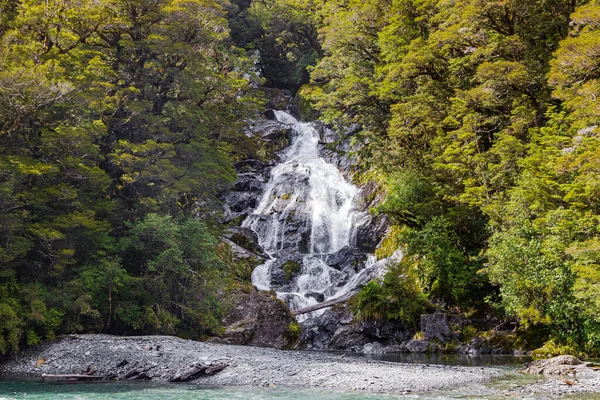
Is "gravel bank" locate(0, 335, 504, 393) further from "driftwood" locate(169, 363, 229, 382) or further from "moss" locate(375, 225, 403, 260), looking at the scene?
"moss" locate(375, 225, 403, 260)

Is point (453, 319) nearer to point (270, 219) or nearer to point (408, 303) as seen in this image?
point (408, 303)

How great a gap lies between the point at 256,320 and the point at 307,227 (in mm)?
11097

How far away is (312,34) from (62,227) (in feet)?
144

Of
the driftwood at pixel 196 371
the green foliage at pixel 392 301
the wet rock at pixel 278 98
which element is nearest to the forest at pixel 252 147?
the green foliage at pixel 392 301

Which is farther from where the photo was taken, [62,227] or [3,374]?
[62,227]

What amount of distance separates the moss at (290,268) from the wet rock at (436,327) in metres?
9.26

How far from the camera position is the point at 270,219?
1390 inches

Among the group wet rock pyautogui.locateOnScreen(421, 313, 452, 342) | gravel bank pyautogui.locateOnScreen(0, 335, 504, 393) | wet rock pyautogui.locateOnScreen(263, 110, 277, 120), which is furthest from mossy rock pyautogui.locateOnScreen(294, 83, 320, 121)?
gravel bank pyautogui.locateOnScreen(0, 335, 504, 393)

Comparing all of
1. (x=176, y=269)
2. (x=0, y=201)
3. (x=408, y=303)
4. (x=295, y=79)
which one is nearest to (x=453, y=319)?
(x=408, y=303)

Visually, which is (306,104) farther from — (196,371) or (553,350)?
(196,371)

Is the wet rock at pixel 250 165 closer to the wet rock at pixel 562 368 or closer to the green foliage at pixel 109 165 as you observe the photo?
the green foliage at pixel 109 165

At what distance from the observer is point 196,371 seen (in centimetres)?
1362

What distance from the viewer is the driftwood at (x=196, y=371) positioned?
13.3 meters

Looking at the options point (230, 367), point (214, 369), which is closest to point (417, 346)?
point (230, 367)
